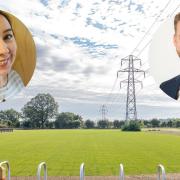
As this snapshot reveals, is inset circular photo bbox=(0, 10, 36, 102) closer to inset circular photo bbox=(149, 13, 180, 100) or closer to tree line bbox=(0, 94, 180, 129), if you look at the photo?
inset circular photo bbox=(149, 13, 180, 100)

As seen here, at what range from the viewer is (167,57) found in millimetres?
7938

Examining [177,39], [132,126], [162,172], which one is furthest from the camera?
[132,126]

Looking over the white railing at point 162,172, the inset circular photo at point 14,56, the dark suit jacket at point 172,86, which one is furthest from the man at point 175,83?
the inset circular photo at point 14,56

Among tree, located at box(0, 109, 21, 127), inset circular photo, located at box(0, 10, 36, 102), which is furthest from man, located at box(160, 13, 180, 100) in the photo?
tree, located at box(0, 109, 21, 127)

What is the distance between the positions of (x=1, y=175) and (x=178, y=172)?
451 inches

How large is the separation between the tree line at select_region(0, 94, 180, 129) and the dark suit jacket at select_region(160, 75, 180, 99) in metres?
107

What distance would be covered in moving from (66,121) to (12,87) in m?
116

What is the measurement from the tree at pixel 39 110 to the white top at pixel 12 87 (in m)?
106

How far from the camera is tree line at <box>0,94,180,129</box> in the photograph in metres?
117

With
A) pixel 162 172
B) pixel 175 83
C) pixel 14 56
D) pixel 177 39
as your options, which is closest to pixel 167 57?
pixel 177 39

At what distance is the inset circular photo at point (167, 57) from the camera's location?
7899 millimetres

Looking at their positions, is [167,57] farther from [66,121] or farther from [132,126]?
[66,121]

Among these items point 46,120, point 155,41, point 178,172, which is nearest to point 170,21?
point 155,41

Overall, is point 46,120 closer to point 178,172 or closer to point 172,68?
point 178,172
